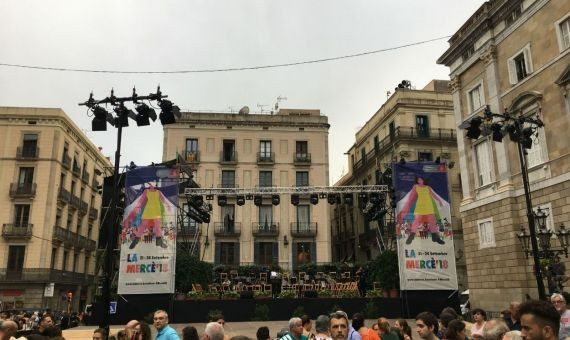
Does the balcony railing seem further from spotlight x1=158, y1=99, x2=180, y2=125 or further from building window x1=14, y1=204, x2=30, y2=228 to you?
spotlight x1=158, y1=99, x2=180, y2=125

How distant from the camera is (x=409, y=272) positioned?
20.3m

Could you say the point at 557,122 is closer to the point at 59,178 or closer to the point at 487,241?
the point at 487,241

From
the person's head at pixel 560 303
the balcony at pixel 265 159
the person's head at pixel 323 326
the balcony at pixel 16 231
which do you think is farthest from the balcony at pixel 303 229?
the person's head at pixel 323 326

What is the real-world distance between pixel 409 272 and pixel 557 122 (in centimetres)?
831

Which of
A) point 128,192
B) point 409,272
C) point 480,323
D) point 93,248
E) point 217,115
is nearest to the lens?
point 480,323

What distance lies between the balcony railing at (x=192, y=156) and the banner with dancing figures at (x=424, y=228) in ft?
65.8

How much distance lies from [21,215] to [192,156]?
13.1m

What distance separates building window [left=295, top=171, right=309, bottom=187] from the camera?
3840cm

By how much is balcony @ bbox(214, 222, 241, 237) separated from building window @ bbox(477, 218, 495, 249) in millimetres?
18934

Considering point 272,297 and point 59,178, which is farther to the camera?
point 59,178

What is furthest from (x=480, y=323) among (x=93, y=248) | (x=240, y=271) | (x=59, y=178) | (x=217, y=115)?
(x=93, y=248)

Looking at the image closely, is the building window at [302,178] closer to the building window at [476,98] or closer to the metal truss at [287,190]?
the metal truss at [287,190]

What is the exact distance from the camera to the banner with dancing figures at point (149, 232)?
2022 centimetres

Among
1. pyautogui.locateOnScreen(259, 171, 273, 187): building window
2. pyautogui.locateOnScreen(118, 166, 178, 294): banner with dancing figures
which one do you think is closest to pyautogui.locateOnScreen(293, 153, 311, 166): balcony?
pyautogui.locateOnScreen(259, 171, 273, 187): building window
